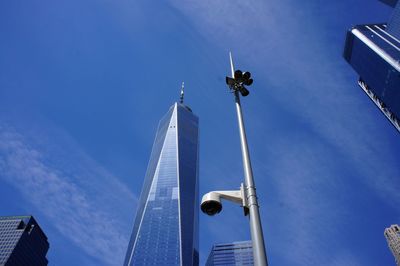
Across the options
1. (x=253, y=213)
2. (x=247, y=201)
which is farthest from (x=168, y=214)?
(x=253, y=213)

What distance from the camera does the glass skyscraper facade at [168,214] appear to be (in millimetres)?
158250

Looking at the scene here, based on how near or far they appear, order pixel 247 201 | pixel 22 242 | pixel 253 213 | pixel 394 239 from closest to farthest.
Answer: pixel 253 213, pixel 247 201, pixel 394 239, pixel 22 242

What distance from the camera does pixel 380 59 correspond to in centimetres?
12988

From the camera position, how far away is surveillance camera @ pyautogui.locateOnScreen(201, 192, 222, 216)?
7.73m

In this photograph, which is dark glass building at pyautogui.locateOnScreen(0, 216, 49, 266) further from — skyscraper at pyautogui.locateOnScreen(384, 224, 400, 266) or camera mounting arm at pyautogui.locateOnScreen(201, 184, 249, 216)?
camera mounting arm at pyautogui.locateOnScreen(201, 184, 249, 216)

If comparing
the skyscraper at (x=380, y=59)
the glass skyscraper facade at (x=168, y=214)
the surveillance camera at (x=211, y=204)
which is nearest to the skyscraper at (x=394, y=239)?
the skyscraper at (x=380, y=59)

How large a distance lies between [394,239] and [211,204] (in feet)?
574

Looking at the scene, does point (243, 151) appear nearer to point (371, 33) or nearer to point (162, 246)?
point (162, 246)

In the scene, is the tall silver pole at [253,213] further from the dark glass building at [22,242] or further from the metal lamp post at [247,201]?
the dark glass building at [22,242]

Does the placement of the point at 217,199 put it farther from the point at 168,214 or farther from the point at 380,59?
the point at 168,214

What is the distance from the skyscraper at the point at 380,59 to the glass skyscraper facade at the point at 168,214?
9889 centimetres

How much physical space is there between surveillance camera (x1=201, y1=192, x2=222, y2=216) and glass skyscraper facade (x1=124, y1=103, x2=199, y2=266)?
155m

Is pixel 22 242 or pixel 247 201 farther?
pixel 22 242

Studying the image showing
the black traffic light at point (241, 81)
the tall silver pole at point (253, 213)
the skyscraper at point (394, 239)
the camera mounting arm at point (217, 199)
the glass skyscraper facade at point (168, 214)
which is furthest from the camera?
the glass skyscraper facade at point (168, 214)
